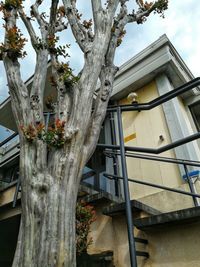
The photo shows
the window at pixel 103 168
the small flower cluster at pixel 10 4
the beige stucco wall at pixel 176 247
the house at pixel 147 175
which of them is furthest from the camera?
the window at pixel 103 168

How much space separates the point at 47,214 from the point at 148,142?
385 centimetres

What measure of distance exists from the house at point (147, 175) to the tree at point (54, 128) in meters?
0.47

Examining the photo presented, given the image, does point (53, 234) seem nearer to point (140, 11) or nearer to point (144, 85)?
point (140, 11)

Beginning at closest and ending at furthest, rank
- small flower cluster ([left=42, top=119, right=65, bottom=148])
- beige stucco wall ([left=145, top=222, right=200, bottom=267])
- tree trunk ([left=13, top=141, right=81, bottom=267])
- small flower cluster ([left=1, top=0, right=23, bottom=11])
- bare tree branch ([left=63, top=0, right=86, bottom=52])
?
tree trunk ([left=13, top=141, right=81, bottom=267]), small flower cluster ([left=42, top=119, right=65, bottom=148]), beige stucco wall ([left=145, top=222, right=200, bottom=267]), bare tree branch ([left=63, top=0, right=86, bottom=52]), small flower cluster ([left=1, top=0, right=23, bottom=11])

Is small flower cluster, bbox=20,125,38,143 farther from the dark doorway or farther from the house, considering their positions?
the dark doorway

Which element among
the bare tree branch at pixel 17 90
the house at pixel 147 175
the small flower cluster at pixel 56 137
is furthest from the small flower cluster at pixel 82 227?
the bare tree branch at pixel 17 90

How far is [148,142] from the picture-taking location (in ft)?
16.1

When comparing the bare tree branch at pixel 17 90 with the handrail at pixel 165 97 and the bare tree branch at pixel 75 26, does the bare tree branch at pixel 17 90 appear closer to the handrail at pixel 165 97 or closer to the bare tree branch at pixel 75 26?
the bare tree branch at pixel 75 26

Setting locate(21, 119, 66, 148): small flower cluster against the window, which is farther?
the window

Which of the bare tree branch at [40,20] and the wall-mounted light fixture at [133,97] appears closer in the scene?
the bare tree branch at [40,20]

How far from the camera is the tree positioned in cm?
124

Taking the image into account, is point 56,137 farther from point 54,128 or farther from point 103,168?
point 103,168

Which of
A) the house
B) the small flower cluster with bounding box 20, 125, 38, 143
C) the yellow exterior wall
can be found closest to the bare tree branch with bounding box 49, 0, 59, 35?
the house

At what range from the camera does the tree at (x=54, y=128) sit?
124 cm
